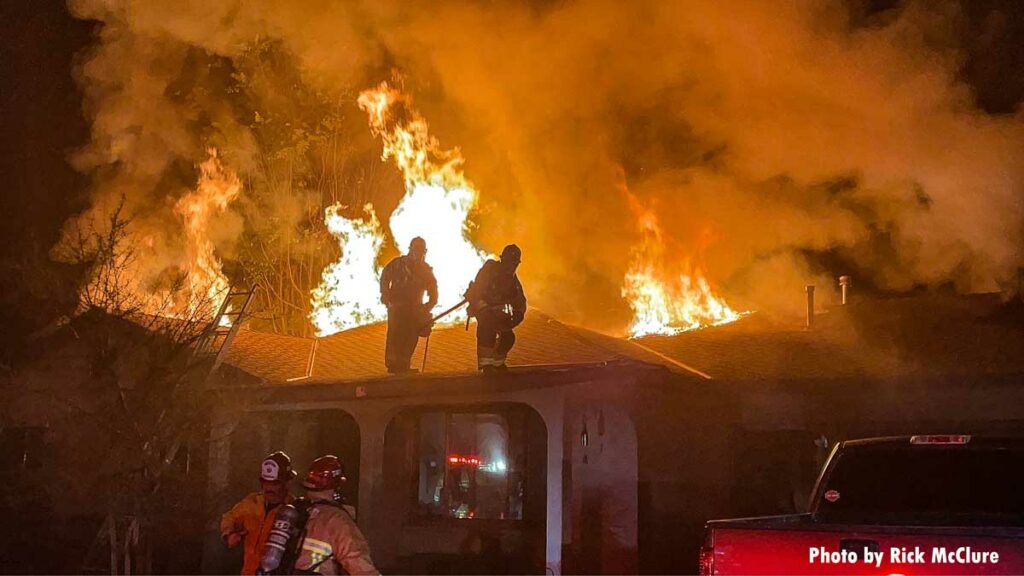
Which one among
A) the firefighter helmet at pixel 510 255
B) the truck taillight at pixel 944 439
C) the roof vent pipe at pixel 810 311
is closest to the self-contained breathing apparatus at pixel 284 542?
the truck taillight at pixel 944 439

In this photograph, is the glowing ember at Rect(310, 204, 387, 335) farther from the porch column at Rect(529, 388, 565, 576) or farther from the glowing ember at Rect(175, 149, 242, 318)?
the porch column at Rect(529, 388, 565, 576)

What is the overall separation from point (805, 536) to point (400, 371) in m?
7.13

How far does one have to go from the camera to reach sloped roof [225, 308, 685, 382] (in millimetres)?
11977

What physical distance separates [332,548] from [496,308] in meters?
5.84

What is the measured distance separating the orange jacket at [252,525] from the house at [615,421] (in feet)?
15.7

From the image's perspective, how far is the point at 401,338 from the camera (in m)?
12.0

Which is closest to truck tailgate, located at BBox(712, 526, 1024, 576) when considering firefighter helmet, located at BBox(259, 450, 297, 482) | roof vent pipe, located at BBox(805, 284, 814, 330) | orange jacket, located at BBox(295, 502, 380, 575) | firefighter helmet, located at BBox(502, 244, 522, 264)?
orange jacket, located at BBox(295, 502, 380, 575)

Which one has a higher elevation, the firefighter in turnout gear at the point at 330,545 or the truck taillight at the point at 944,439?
the truck taillight at the point at 944,439

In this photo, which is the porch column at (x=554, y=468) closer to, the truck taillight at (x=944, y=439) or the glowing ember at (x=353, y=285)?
the truck taillight at (x=944, y=439)

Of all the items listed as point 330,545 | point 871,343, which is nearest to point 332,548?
point 330,545

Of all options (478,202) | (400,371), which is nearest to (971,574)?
(400,371)

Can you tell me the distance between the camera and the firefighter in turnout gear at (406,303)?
1197 centimetres

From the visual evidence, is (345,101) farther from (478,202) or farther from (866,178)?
(866,178)

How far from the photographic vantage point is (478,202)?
64.1ft
